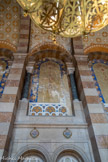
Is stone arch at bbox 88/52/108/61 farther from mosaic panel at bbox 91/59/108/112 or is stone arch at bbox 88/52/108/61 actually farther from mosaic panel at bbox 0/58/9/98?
mosaic panel at bbox 0/58/9/98

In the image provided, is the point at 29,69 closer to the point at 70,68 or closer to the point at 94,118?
the point at 70,68

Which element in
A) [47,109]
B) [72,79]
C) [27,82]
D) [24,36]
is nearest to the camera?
[47,109]

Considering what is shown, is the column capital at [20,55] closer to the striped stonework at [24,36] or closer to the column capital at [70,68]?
the striped stonework at [24,36]

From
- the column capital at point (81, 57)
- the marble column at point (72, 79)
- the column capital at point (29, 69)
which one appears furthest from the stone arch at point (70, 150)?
the column capital at point (81, 57)

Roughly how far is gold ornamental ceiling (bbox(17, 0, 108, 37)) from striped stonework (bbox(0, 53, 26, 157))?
2.17m

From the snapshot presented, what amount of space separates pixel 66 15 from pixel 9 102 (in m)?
2.86

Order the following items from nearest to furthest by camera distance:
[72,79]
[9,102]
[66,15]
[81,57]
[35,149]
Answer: [66,15]
[35,149]
[9,102]
[72,79]
[81,57]

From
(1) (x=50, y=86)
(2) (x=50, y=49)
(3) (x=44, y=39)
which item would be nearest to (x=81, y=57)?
(2) (x=50, y=49)

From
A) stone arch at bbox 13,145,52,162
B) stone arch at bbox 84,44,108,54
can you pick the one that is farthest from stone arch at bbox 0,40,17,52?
stone arch at bbox 13,145,52,162

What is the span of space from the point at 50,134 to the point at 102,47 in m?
4.62

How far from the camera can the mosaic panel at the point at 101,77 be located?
16.4 ft

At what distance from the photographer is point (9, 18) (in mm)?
6320

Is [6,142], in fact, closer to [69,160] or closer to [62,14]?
[69,160]

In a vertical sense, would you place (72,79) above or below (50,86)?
above
